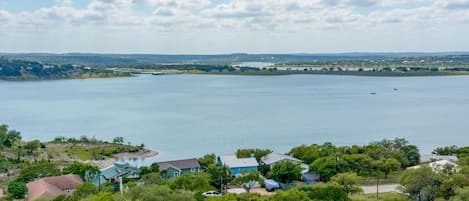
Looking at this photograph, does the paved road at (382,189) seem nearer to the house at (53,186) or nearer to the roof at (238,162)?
the roof at (238,162)

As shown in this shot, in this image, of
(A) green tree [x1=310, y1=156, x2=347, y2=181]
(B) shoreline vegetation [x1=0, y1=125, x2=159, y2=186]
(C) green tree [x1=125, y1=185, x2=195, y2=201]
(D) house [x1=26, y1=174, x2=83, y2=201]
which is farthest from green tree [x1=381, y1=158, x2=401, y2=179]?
(B) shoreline vegetation [x1=0, y1=125, x2=159, y2=186]

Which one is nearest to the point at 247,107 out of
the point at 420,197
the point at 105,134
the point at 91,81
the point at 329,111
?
the point at 329,111

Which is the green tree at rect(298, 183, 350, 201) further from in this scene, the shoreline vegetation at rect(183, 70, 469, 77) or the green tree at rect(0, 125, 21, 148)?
the shoreline vegetation at rect(183, 70, 469, 77)

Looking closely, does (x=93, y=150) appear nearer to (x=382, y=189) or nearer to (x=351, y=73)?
(x=382, y=189)

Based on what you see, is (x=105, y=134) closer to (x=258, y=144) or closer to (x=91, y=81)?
(x=258, y=144)

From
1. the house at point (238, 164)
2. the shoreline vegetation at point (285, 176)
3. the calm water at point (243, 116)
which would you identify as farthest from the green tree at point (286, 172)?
the calm water at point (243, 116)

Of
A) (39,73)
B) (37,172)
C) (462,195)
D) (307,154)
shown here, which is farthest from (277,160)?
(39,73)
